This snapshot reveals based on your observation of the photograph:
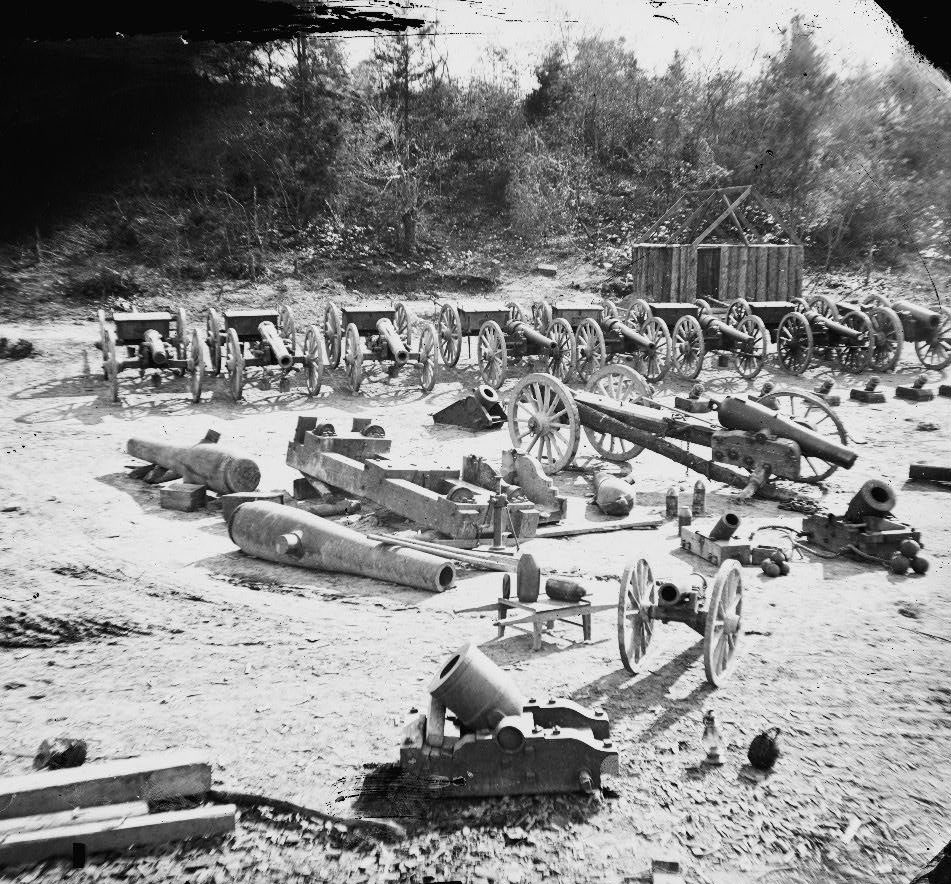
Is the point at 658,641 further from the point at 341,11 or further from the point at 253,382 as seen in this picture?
the point at 253,382

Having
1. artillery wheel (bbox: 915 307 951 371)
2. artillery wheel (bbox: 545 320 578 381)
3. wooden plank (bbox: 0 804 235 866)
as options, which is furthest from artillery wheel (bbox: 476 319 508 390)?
wooden plank (bbox: 0 804 235 866)

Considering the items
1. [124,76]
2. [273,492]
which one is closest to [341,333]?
[124,76]

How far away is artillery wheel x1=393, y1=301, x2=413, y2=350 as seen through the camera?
646 inches

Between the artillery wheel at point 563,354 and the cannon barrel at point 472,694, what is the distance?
10.8 meters

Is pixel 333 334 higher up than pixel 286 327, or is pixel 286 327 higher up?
pixel 286 327

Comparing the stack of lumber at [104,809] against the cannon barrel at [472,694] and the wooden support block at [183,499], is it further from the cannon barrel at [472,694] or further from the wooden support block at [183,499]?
the wooden support block at [183,499]

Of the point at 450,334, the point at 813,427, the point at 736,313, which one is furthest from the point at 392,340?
the point at 813,427

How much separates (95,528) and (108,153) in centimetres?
2000

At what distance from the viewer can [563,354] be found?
14.9m

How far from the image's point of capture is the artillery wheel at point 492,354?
15047 millimetres

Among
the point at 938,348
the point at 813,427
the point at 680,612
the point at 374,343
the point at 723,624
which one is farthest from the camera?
the point at 938,348

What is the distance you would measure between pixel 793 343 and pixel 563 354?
14.1ft

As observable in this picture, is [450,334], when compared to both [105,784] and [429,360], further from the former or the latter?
[105,784]

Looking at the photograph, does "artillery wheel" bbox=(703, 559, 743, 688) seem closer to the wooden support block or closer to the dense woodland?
the wooden support block
